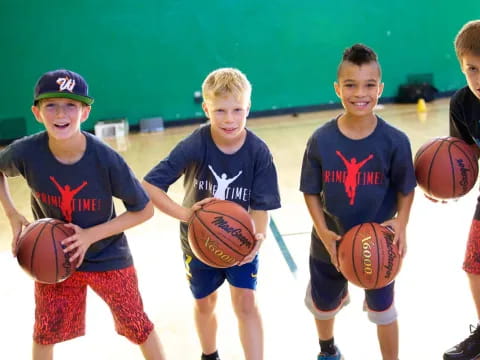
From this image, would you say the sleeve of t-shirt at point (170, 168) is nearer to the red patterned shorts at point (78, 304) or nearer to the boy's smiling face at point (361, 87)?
the red patterned shorts at point (78, 304)

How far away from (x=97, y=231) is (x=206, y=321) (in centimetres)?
69

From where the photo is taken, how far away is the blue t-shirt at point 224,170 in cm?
210

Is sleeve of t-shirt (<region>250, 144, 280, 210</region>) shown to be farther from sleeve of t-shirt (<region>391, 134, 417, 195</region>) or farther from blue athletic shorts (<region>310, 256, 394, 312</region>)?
sleeve of t-shirt (<region>391, 134, 417, 195</region>)

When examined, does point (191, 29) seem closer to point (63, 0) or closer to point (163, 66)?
point (163, 66)

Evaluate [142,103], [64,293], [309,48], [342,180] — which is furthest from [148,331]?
[309,48]

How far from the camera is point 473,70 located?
2086 mm

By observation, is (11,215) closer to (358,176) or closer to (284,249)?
(358,176)

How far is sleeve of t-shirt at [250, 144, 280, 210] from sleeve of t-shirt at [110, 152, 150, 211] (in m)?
0.46

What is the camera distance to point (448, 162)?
216 cm

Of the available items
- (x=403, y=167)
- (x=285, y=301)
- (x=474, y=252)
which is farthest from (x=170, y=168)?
(x=474, y=252)

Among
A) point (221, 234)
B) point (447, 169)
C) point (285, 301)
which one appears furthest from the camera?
point (285, 301)

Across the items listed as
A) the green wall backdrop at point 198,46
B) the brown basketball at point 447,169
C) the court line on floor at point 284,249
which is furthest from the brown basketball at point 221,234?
the green wall backdrop at point 198,46

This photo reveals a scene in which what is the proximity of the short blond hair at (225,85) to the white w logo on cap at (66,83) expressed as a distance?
54cm

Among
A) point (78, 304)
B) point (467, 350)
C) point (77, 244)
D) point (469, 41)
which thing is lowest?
point (467, 350)
